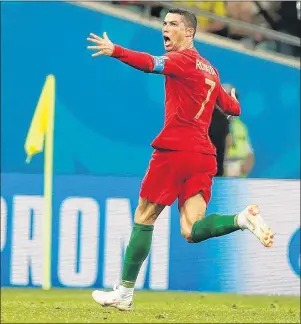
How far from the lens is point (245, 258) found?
40.1 feet

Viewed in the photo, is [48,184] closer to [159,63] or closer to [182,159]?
[182,159]

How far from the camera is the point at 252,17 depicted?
13305 mm

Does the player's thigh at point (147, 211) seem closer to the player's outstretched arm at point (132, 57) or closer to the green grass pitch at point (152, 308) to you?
the green grass pitch at point (152, 308)

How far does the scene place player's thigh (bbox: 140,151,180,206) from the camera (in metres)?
8.33

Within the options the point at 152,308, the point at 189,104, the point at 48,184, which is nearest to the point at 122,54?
the point at 189,104

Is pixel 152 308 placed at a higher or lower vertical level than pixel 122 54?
lower

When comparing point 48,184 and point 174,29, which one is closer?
point 174,29

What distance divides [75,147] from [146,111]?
31.8 inches

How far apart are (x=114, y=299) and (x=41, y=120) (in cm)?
394

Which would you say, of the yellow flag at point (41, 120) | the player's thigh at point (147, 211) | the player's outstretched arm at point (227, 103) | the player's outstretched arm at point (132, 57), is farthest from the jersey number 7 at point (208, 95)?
the yellow flag at point (41, 120)

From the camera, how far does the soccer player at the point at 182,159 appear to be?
8.20 meters

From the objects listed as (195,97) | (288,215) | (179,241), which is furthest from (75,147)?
(195,97)

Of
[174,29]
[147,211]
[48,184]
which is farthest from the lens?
[48,184]

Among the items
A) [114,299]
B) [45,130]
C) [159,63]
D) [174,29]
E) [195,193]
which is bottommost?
[114,299]
